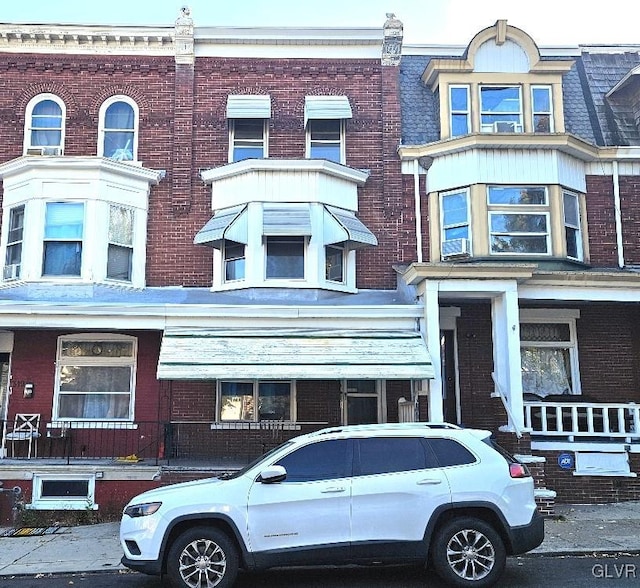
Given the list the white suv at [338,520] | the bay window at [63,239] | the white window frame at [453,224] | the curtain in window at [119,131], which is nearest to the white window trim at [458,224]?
the white window frame at [453,224]

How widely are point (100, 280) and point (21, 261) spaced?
1.71 m

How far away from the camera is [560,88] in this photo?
49.5 feet

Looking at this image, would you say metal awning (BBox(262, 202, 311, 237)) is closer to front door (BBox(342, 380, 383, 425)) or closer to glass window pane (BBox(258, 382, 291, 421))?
glass window pane (BBox(258, 382, 291, 421))

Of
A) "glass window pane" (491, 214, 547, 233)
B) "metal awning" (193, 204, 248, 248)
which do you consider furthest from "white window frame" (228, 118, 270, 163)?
"glass window pane" (491, 214, 547, 233)

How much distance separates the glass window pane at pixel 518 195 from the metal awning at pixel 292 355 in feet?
14.3

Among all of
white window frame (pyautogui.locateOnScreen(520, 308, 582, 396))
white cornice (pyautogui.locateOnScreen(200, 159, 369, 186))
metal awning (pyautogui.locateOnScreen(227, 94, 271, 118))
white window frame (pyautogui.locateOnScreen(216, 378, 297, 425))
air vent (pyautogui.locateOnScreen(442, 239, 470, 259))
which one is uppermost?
metal awning (pyautogui.locateOnScreen(227, 94, 271, 118))

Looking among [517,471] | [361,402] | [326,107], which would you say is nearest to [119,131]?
[326,107]

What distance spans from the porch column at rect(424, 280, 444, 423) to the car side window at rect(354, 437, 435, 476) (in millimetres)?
4087

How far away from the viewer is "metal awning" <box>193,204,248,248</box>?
44.3 feet

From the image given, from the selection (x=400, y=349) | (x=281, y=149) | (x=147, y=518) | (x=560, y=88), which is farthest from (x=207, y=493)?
(x=560, y=88)

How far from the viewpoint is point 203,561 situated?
21.3 feet

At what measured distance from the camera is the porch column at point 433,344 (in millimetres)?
11086

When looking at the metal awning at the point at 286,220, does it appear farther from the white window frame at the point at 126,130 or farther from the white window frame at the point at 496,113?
the white window frame at the point at 496,113

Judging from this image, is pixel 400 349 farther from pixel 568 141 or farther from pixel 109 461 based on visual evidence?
pixel 568 141
